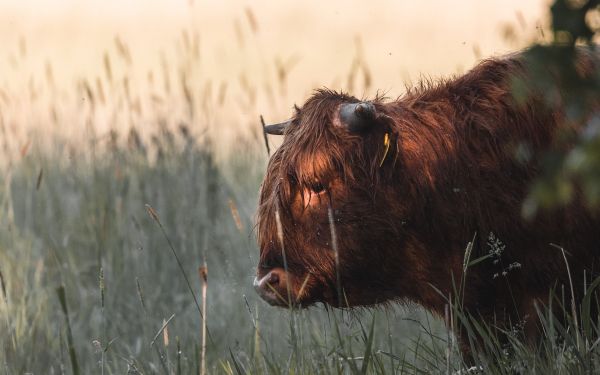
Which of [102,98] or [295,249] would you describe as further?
[102,98]

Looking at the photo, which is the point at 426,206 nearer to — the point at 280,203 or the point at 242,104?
the point at 280,203

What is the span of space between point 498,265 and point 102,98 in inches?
129

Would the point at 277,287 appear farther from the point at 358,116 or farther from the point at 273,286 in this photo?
the point at 358,116

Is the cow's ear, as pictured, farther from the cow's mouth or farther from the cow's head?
the cow's mouth

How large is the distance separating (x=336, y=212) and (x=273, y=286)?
365 millimetres

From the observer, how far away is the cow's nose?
4.02 m

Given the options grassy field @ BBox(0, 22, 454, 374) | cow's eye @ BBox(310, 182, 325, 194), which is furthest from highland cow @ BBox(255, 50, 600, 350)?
grassy field @ BBox(0, 22, 454, 374)

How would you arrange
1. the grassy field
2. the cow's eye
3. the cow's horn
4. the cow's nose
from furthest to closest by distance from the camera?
the grassy field < the cow's horn < the cow's eye < the cow's nose

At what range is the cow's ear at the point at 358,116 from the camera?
13.5 ft

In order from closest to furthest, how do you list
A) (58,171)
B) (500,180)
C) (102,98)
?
1. (500,180)
2. (102,98)
3. (58,171)

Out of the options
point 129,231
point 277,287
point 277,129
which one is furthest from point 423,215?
point 129,231

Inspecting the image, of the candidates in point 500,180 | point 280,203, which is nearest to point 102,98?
point 280,203

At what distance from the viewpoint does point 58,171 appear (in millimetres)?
7781

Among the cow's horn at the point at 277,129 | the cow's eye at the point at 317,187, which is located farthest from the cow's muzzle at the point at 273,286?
the cow's horn at the point at 277,129
